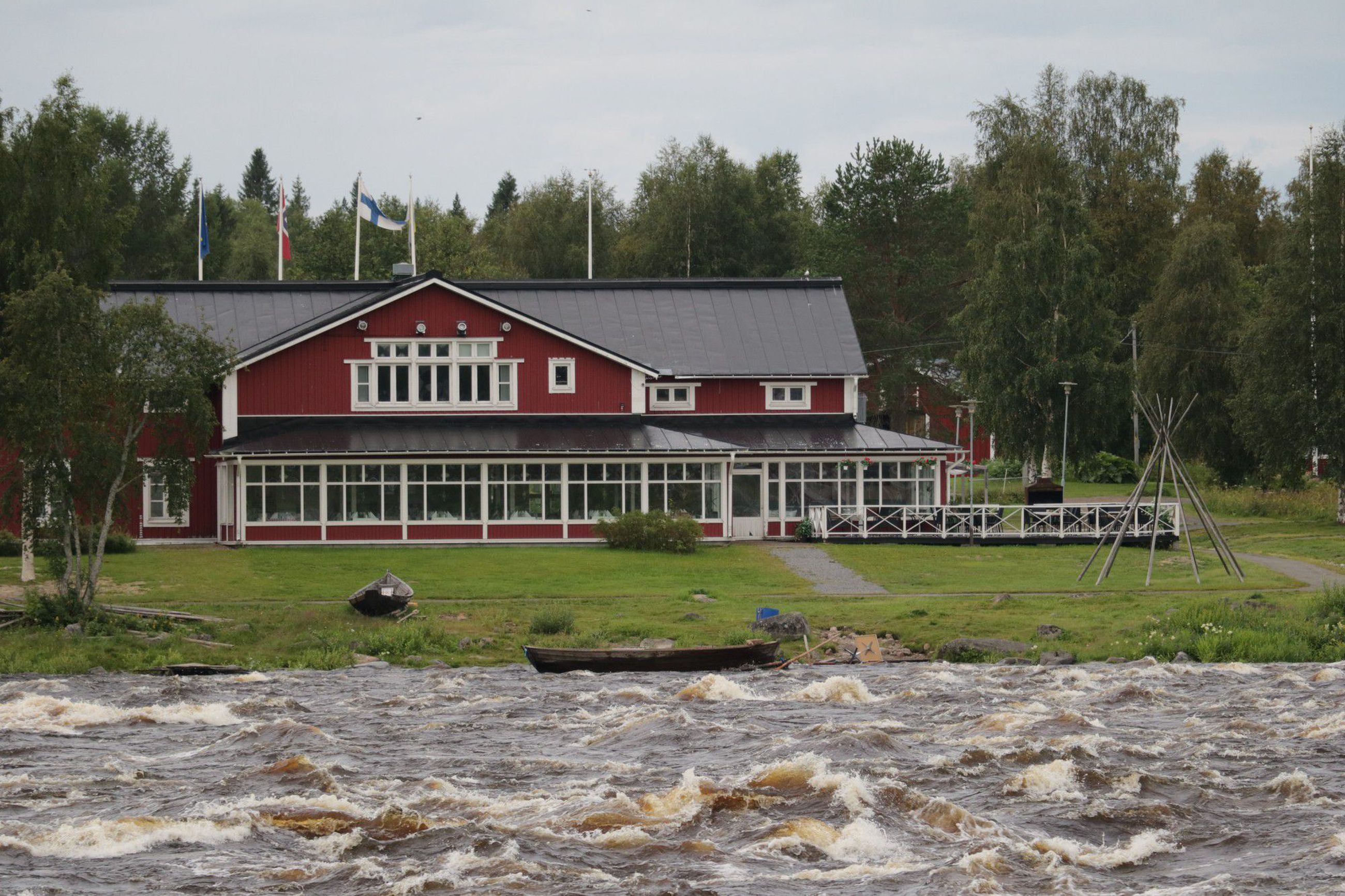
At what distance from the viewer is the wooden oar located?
26094 mm

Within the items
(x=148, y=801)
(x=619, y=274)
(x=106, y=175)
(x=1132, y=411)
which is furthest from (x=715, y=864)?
(x=619, y=274)

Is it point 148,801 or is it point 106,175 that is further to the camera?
point 106,175

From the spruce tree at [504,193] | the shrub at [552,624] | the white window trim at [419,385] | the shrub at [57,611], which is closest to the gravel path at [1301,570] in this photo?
the shrub at [552,624]

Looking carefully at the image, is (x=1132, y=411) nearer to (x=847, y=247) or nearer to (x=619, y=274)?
(x=847, y=247)

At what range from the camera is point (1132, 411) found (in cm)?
6362

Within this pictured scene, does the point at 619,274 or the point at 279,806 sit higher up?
the point at 619,274

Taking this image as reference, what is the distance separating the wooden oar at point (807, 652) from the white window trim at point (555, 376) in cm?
2074

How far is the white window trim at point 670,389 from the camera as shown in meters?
50.7

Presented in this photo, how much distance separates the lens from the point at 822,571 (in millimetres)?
38500

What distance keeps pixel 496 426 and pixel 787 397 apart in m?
9.91

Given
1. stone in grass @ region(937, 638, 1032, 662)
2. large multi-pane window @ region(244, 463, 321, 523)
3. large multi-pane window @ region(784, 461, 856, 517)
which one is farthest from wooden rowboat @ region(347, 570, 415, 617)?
large multi-pane window @ region(784, 461, 856, 517)

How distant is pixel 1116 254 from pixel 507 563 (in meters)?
44.5

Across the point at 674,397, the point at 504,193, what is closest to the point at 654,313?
the point at 674,397

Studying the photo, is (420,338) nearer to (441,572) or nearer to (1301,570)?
(441,572)
